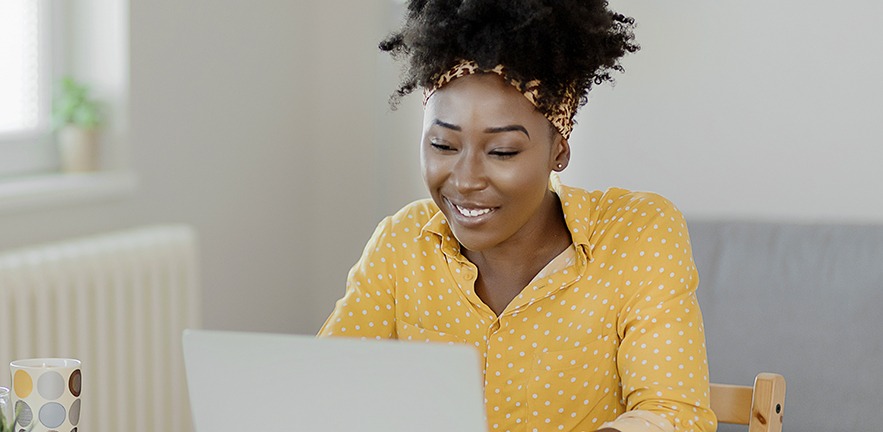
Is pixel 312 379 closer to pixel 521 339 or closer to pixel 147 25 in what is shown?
pixel 521 339

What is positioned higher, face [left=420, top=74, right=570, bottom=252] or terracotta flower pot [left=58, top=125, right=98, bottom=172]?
face [left=420, top=74, right=570, bottom=252]

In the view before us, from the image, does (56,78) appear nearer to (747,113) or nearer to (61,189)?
(61,189)

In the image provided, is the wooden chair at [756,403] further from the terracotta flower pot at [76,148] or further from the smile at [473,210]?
the terracotta flower pot at [76,148]

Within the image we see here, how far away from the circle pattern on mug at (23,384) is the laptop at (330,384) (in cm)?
20

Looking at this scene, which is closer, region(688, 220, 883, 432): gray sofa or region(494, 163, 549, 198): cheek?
region(494, 163, 549, 198): cheek

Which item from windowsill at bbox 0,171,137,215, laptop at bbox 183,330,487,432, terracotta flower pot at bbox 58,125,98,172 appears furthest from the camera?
terracotta flower pot at bbox 58,125,98,172

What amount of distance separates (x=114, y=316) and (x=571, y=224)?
51.2 inches

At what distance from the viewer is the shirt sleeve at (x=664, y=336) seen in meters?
1.34

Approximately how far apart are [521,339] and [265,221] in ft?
5.67

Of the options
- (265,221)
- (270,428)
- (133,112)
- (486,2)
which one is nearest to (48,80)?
(133,112)

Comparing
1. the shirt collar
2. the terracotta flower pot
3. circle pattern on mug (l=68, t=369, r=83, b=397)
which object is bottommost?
circle pattern on mug (l=68, t=369, r=83, b=397)

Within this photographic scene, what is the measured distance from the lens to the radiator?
89.6 inches

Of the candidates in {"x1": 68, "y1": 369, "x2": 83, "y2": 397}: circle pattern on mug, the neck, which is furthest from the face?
{"x1": 68, "y1": 369, "x2": 83, "y2": 397}: circle pattern on mug

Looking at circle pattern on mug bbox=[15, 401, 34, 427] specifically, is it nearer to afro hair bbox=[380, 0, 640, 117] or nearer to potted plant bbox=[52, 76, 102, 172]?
afro hair bbox=[380, 0, 640, 117]
